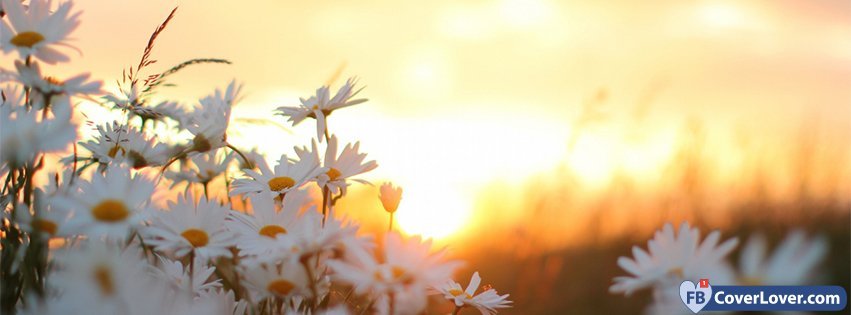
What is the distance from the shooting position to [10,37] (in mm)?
869

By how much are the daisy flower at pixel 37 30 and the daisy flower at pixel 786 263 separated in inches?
28.2

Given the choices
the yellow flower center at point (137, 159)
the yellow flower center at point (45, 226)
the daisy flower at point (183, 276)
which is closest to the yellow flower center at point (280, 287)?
the daisy flower at point (183, 276)

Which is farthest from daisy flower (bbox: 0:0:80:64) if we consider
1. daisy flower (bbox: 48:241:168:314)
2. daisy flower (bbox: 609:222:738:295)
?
daisy flower (bbox: 609:222:738:295)

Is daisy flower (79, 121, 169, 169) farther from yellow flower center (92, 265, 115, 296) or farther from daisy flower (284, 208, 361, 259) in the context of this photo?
yellow flower center (92, 265, 115, 296)

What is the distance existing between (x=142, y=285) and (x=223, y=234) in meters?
0.36

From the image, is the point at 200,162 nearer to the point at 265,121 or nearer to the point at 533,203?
the point at 265,121

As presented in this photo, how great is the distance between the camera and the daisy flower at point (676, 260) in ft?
2.23

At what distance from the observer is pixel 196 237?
0.82 m

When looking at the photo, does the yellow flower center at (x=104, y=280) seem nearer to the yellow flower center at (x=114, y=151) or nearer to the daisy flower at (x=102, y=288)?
the daisy flower at (x=102, y=288)

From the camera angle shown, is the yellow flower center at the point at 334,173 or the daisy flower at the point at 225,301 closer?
Answer: the daisy flower at the point at 225,301

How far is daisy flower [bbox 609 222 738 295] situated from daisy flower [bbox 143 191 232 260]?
39cm

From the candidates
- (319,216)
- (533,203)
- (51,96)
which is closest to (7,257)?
(51,96)

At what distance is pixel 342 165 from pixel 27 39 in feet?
1.22

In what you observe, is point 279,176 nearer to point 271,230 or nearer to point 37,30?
point 271,230
